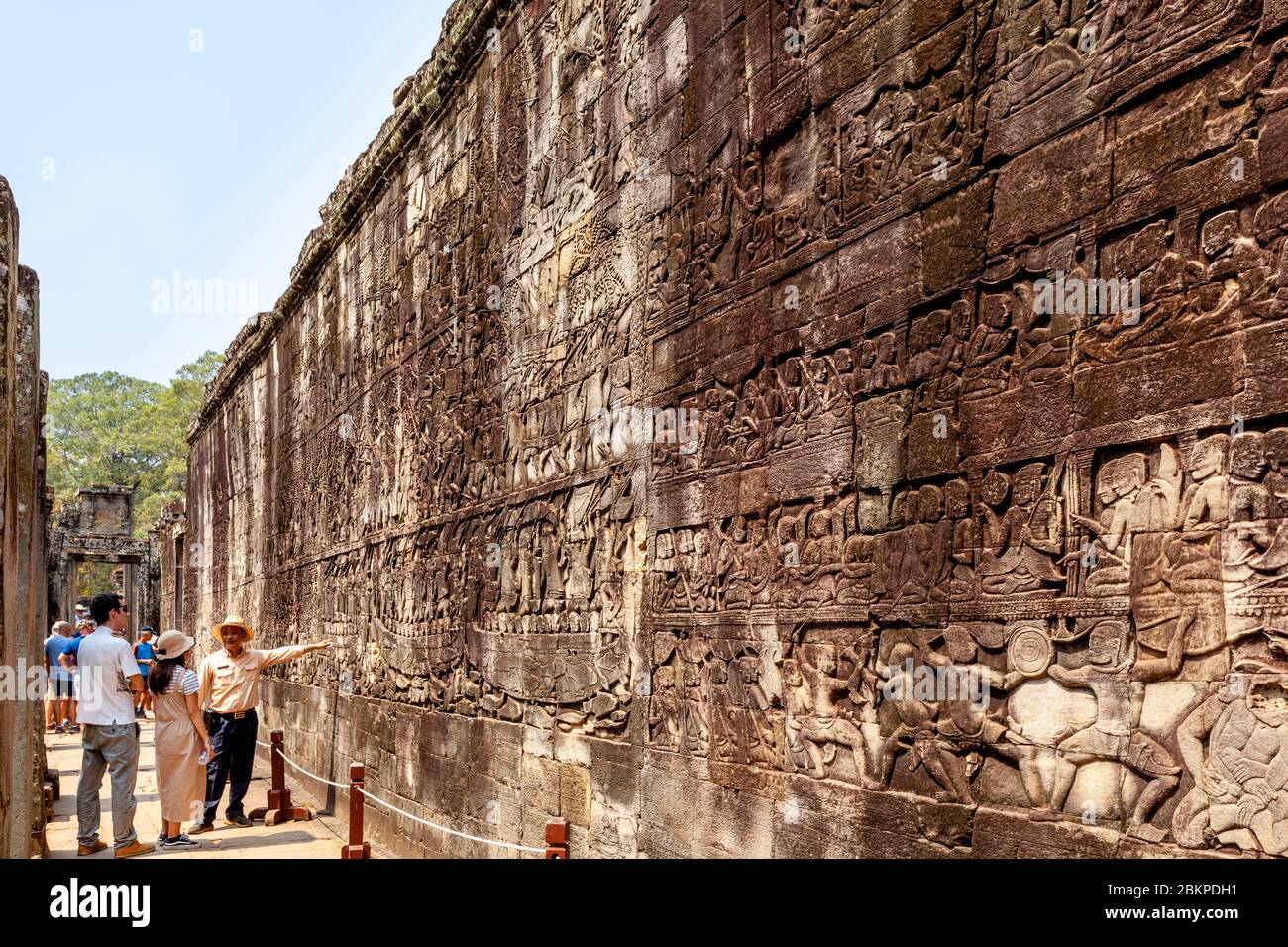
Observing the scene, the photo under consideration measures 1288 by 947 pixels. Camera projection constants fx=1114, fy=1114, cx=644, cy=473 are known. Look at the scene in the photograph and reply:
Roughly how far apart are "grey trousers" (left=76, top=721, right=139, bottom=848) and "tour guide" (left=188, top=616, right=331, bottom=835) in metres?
1.80

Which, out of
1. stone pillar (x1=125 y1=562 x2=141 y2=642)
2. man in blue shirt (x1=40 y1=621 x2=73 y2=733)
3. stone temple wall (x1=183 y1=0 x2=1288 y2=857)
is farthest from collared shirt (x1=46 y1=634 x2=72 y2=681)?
stone pillar (x1=125 y1=562 x2=141 y2=642)

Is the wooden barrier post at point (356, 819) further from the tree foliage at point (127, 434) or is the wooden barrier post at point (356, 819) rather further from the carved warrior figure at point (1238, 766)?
the tree foliage at point (127, 434)

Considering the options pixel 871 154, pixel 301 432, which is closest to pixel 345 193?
pixel 301 432

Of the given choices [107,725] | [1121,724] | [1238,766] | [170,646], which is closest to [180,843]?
[107,725]

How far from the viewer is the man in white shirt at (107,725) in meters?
7.46

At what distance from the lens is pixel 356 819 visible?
7.36 meters

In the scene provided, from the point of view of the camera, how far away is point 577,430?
612cm

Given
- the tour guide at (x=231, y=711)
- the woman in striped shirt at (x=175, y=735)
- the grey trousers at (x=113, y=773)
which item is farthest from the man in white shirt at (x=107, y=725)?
the tour guide at (x=231, y=711)

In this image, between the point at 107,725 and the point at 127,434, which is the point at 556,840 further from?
the point at 127,434

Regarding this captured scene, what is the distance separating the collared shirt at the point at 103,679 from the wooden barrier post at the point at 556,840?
411 centimetres

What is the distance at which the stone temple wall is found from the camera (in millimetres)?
2686
